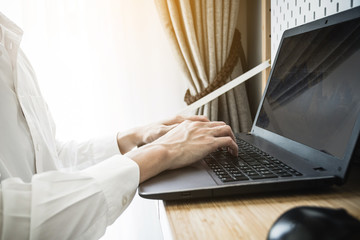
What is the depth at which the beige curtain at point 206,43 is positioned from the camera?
4.49ft

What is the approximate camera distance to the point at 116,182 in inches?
20.3

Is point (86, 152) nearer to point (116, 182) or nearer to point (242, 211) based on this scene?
point (116, 182)

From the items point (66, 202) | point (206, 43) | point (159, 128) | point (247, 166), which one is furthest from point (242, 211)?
point (206, 43)

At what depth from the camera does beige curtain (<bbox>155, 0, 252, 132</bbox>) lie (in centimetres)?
137

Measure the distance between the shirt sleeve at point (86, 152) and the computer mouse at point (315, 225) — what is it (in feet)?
2.30

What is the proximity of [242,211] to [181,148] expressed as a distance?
0.20 m

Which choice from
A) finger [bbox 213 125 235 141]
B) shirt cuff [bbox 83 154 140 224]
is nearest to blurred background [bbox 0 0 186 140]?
finger [bbox 213 125 235 141]

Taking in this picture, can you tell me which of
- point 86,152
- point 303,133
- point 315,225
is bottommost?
point 86,152

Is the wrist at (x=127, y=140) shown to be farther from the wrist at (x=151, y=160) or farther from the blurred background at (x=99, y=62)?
the blurred background at (x=99, y=62)

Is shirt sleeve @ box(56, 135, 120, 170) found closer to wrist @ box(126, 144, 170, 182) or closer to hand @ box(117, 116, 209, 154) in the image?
hand @ box(117, 116, 209, 154)

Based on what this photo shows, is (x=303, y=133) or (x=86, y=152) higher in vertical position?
(x=303, y=133)

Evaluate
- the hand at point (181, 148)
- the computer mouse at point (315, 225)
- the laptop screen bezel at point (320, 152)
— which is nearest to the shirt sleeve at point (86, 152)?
the hand at point (181, 148)

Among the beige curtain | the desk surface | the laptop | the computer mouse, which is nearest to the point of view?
the computer mouse

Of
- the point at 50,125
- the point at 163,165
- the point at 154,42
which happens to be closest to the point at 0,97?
the point at 50,125
